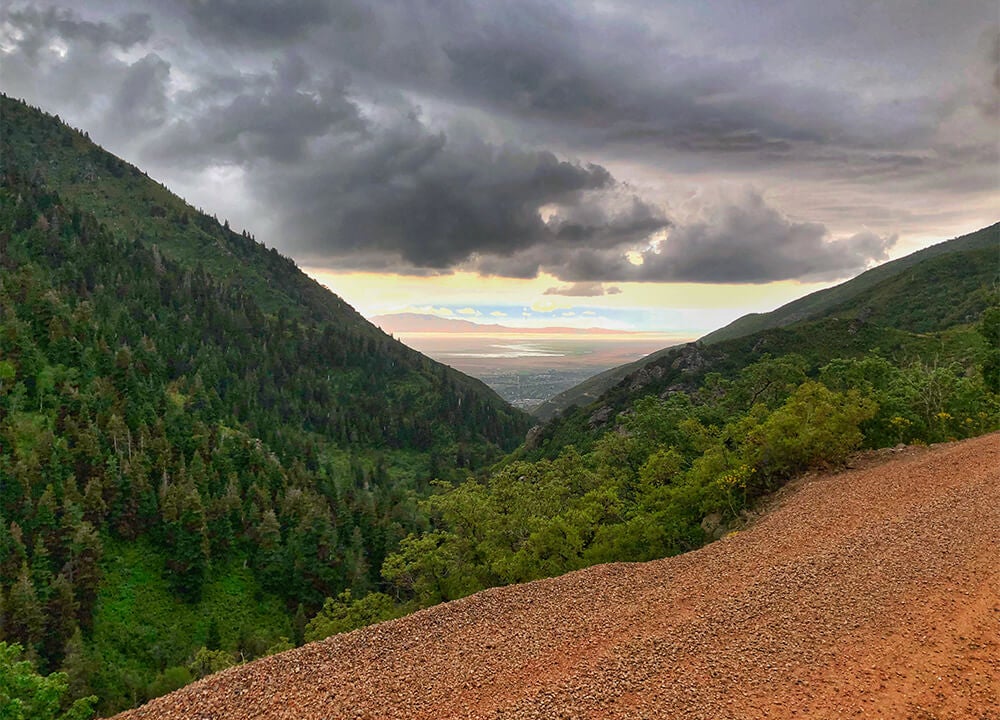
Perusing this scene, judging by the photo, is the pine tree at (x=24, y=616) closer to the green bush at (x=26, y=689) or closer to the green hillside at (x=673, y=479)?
the green bush at (x=26, y=689)

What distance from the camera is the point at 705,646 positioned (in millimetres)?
19344

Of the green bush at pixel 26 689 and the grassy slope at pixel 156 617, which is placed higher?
the green bush at pixel 26 689

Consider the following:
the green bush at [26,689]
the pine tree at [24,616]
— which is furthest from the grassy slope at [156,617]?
the green bush at [26,689]

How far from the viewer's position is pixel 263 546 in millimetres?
102875

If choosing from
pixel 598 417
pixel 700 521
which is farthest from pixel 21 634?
pixel 598 417

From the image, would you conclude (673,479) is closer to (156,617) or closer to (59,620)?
(59,620)

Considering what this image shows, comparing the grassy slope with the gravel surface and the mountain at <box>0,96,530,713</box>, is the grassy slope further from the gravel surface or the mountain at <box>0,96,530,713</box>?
the gravel surface

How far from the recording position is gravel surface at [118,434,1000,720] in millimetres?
16750

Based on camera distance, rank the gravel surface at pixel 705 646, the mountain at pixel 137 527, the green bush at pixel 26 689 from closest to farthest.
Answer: the gravel surface at pixel 705 646, the green bush at pixel 26 689, the mountain at pixel 137 527

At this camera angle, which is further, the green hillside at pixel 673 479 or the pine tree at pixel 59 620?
the pine tree at pixel 59 620

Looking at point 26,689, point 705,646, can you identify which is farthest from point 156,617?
point 705,646

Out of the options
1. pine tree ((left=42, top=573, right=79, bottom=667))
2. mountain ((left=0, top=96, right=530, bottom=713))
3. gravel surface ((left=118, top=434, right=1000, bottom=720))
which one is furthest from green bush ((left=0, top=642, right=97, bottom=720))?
pine tree ((left=42, top=573, right=79, bottom=667))

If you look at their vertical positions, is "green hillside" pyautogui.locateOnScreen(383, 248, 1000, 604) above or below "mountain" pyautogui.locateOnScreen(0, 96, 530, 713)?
above

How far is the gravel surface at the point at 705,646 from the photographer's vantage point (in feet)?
55.0
